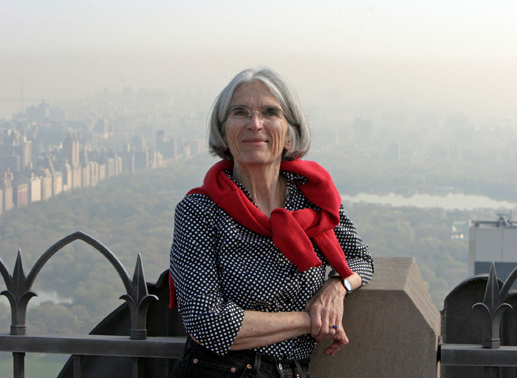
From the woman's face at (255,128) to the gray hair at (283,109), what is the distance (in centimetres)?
2

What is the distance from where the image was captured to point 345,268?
2.35m

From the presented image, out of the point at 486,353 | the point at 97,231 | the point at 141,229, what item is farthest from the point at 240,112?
the point at 97,231

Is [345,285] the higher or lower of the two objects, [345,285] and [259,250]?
the lower

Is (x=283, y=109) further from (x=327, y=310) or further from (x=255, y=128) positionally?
(x=327, y=310)

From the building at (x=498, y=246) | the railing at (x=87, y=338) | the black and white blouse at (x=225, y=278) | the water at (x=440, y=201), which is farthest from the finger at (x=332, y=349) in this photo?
the water at (x=440, y=201)

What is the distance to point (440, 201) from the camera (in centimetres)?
10706

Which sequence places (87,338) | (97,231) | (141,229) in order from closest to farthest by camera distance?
(87,338) → (141,229) → (97,231)

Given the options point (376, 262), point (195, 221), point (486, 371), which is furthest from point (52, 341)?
point (486, 371)

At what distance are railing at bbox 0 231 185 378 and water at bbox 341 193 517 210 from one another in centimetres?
9783

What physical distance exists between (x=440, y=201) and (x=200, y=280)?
4337 inches

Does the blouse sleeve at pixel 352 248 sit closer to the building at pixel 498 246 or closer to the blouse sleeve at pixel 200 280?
the blouse sleeve at pixel 200 280

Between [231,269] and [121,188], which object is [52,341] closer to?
[231,269]

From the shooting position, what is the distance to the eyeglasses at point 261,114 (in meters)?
2.34

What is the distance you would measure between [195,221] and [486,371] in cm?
148
